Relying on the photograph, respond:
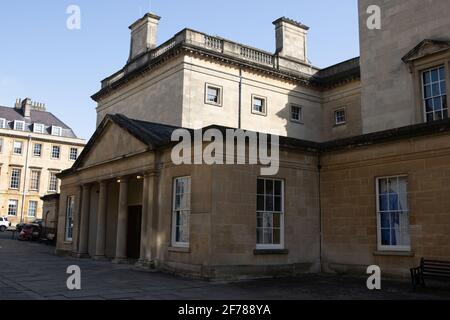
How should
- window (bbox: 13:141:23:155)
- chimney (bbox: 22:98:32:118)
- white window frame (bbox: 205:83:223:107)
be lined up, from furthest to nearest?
1. chimney (bbox: 22:98:32:118)
2. window (bbox: 13:141:23:155)
3. white window frame (bbox: 205:83:223:107)

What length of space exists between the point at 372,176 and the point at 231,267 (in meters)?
5.27

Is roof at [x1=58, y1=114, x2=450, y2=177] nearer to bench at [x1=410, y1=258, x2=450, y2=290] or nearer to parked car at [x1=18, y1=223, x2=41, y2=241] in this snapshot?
bench at [x1=410, y1=258, x2=450, y2=290]

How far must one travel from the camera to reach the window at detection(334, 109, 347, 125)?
33.4 m

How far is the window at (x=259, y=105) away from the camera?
31.4 metres

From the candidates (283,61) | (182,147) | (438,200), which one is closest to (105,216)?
(182,147)

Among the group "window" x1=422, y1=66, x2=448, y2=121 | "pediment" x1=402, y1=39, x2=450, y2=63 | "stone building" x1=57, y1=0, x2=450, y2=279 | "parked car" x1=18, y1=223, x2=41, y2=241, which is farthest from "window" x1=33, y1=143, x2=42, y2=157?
"window" x1=422, y1=66, x2=448, y2=121

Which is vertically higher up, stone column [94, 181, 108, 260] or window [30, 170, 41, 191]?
window [30, 170, 41, 191]

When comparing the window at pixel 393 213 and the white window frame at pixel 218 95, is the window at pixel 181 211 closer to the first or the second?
the window at pixel 393 213

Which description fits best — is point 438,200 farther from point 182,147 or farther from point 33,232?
point 33,232

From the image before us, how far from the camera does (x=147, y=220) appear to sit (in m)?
16.4

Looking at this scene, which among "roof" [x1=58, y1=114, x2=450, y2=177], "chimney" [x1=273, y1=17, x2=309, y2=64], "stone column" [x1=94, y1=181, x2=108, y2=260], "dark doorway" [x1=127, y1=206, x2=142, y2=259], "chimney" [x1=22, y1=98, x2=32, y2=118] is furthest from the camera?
"chimney" [x1=22, y1=98, x2=32, y2=118]

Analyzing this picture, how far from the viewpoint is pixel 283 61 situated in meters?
33.0

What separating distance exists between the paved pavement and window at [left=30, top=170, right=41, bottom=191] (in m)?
48.3

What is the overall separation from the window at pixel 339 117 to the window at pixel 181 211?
20.8 metres
